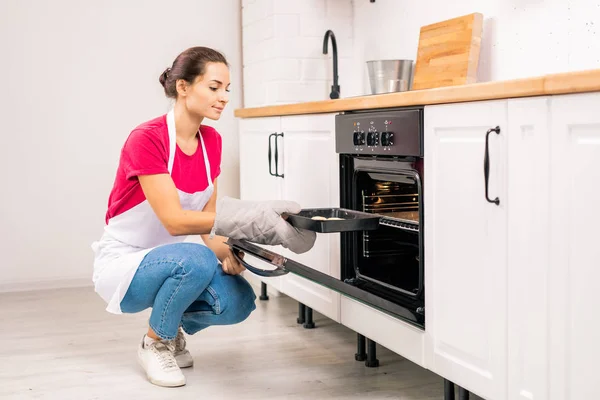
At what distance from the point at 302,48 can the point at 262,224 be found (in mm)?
1957

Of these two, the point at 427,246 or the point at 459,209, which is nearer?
the point at 459,209

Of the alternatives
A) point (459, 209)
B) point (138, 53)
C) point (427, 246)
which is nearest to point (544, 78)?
point (459, 209)

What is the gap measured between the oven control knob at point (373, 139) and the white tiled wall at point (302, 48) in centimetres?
152

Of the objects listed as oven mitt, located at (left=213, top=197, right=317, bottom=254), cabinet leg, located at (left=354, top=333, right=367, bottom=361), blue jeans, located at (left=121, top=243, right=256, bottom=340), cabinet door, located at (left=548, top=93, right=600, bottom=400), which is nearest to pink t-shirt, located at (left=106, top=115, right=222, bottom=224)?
blue jeans, located at (left=121, top=243, right=256, bottom=340)

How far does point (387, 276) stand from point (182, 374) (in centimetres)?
78

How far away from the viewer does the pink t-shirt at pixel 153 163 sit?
2.62 m

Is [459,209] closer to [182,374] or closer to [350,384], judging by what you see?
[350,384]

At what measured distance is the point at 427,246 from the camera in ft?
7.63

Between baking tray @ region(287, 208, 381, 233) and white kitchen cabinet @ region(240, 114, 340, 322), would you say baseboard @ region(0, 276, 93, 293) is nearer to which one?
white kitchen cabinet @ region(240, 114, 340, 322)

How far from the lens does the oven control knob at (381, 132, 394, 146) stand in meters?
2.47

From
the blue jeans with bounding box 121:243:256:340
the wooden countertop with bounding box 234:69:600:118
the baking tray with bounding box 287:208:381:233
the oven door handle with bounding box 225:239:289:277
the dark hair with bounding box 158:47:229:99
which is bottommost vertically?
the blue jeans with bounding box 121:243:256:340

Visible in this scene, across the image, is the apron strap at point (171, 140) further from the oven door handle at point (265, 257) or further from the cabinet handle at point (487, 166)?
the cabinet handle at point (487, 166)

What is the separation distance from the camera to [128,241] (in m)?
2.81

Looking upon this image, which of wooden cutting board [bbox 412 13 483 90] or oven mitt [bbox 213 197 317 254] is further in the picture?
wooden cutting board [bbox 412 13 483 90]
